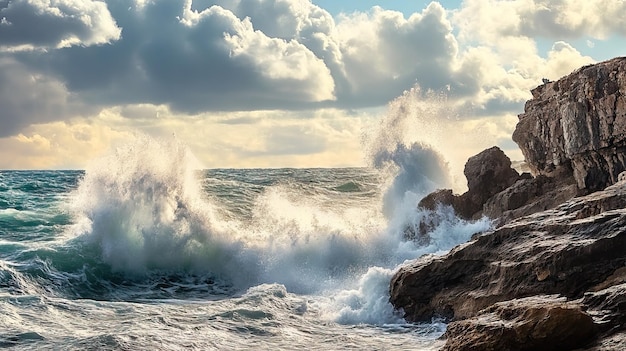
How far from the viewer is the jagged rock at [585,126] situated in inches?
505

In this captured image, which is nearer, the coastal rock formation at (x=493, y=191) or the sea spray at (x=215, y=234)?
the coastal rock formation at (x=493, y=191)

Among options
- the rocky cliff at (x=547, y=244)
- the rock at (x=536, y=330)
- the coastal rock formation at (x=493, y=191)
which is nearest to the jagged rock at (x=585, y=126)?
the rocky cliff at (x=547, y=244)

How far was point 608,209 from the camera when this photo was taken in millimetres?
9242

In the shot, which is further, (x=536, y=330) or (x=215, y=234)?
(x=215, y=234)

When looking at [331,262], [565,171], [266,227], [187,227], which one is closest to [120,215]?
[187,227]

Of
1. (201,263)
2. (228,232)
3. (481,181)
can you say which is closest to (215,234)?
(228,232)

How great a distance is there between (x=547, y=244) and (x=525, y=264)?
38 centimetres

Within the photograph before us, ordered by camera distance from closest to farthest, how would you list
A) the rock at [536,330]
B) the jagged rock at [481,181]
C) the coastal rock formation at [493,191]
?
the rock at [536,330]
the coastal rock formation at [493,191]
the jagged rock at [481,181]

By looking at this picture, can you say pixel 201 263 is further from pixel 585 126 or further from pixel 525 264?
pixel 525 264

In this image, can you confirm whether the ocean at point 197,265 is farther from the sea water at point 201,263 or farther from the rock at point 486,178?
the rock at point 486,178

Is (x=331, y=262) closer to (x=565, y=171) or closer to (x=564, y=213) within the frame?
(x=565, y=171)

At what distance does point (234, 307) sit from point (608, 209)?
245 inches

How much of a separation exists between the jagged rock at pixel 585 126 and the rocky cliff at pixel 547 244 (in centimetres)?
2

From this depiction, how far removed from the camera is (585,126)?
1353 cm
